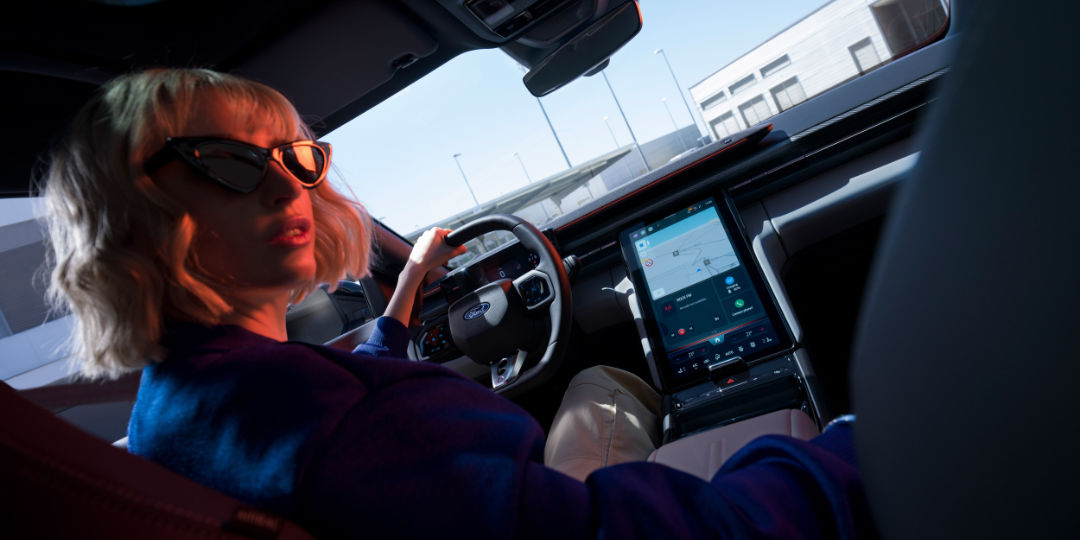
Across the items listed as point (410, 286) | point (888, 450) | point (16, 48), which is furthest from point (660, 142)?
point (888, 450)

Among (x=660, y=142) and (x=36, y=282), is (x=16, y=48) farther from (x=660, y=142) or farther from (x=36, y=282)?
(x=660, y=142)

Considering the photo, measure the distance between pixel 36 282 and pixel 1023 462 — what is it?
1838 mm

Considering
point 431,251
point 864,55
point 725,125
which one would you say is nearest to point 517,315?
point 431,251

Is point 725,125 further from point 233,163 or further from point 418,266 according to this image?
point 233,163

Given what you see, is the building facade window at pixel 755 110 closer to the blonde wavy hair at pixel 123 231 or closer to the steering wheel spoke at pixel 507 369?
the steering wheel spoke at pixel 507 369

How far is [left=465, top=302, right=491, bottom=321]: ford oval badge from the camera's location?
1.99 metres

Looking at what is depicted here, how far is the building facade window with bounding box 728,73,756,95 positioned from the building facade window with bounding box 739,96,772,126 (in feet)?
0.30

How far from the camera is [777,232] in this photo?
2.25m

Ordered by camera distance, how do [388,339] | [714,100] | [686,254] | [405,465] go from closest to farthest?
[405,465], [388,339], [686,254], [714,100]

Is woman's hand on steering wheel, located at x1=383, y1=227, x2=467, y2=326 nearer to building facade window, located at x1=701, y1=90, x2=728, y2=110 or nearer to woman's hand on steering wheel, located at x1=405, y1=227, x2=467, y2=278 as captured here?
woman's hand on steering wheel, located at x1=405, y1=227, x2=467, y2=278

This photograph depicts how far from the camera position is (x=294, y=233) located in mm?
1145

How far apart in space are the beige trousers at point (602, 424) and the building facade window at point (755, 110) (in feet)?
4.66

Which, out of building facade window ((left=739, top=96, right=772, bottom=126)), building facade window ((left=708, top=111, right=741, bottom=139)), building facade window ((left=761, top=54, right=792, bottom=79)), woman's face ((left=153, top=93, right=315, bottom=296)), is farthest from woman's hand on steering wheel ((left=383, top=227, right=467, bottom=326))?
building facade window ((left=761, top=54, right=792, bottom=79))

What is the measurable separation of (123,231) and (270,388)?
60 centimetres
